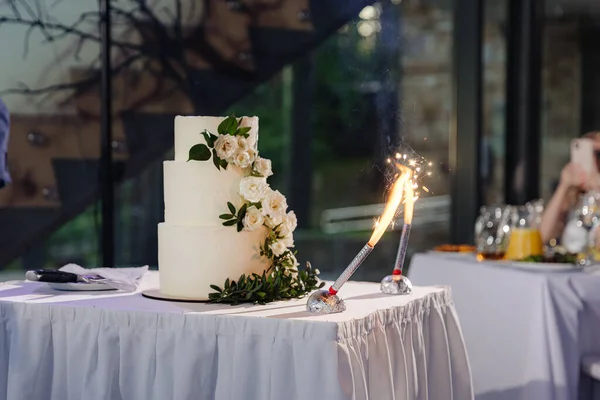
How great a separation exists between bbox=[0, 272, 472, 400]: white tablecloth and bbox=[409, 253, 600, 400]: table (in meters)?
0.96

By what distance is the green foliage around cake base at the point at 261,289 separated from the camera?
208 cm

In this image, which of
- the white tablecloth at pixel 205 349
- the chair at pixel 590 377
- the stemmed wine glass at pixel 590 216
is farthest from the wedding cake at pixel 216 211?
the stemmed wine glass at pixel 590 216

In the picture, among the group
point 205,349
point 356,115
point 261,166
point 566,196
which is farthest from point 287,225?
point 356,115

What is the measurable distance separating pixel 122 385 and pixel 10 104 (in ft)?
7.91

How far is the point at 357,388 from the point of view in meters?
1.85

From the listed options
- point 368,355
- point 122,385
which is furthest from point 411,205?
point 122,385

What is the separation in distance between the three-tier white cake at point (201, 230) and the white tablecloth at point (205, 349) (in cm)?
9

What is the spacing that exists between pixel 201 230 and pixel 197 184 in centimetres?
10

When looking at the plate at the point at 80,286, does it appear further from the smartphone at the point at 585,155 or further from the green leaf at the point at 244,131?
the smartphone at the point at 585,155

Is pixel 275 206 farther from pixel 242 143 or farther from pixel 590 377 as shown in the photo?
pixel 590 377

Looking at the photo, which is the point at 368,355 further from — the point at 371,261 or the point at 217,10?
the point at 371,261

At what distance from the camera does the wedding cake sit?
2.13 m

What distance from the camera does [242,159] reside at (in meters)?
2.14

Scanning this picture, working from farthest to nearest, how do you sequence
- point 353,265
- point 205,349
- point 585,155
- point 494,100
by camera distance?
point 494,100 → point 585,155 → point 353,265 → point 205,349
